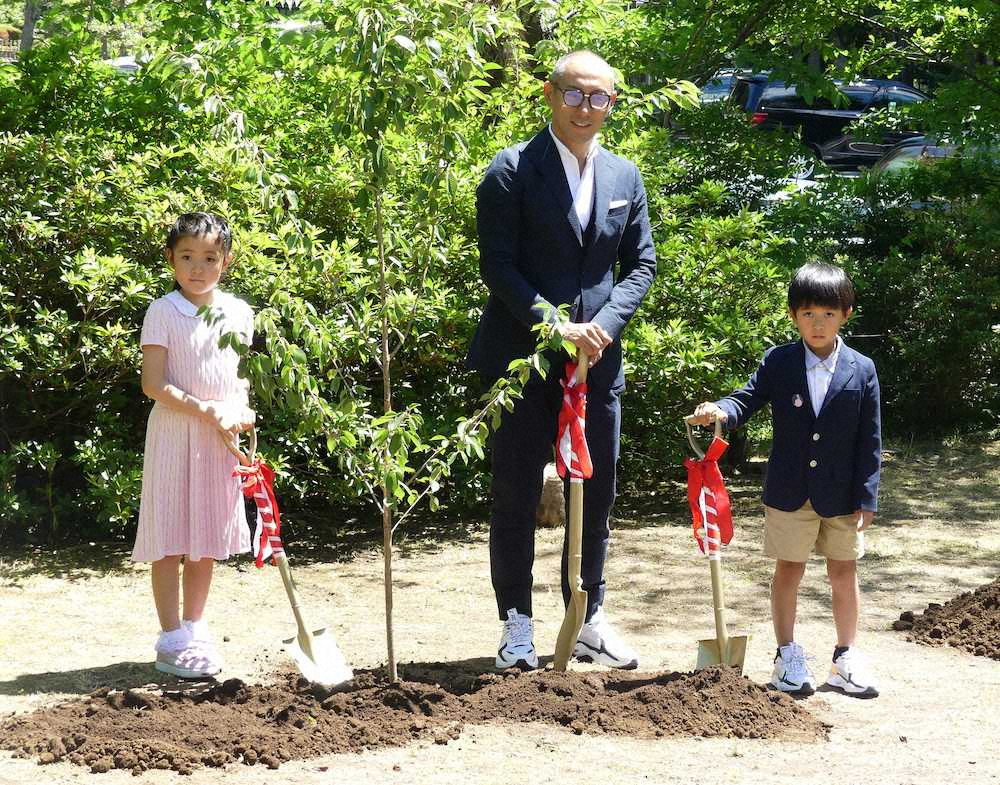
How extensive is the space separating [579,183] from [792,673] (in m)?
1.82

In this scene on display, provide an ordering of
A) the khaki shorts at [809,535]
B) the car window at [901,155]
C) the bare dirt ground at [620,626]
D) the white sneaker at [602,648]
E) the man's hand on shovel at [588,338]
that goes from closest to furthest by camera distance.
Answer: the bare dirt ground at [620,626]
the man's hand on shovel at [588,338]
the khaki shorts at [809,535]
the white sneaker at [602,648]
the car window at [901,155]

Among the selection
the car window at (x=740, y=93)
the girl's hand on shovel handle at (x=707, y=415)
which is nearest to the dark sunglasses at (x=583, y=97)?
the girl's hand on shovel handle at (x=707, y=415)

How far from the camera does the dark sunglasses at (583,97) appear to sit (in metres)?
4.34

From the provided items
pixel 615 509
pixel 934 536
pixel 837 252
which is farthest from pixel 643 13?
pixel 934 536

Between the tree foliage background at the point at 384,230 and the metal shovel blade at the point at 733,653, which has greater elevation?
the tree foliage background at the point at 384,230

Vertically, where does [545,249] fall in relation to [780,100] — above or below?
below

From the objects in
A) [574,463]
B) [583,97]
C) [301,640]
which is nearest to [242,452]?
[301,640]

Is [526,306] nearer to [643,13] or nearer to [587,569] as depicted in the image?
[587,569]

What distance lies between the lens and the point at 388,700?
4184 mm

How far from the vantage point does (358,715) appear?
4.07 meters

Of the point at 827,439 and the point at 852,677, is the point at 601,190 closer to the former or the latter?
the point at 827,439

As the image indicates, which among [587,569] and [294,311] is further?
[587,569]

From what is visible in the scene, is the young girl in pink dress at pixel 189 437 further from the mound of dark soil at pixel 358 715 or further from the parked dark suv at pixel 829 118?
the parked dark suv at pixel 829 118

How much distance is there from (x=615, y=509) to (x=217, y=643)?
324 cm
